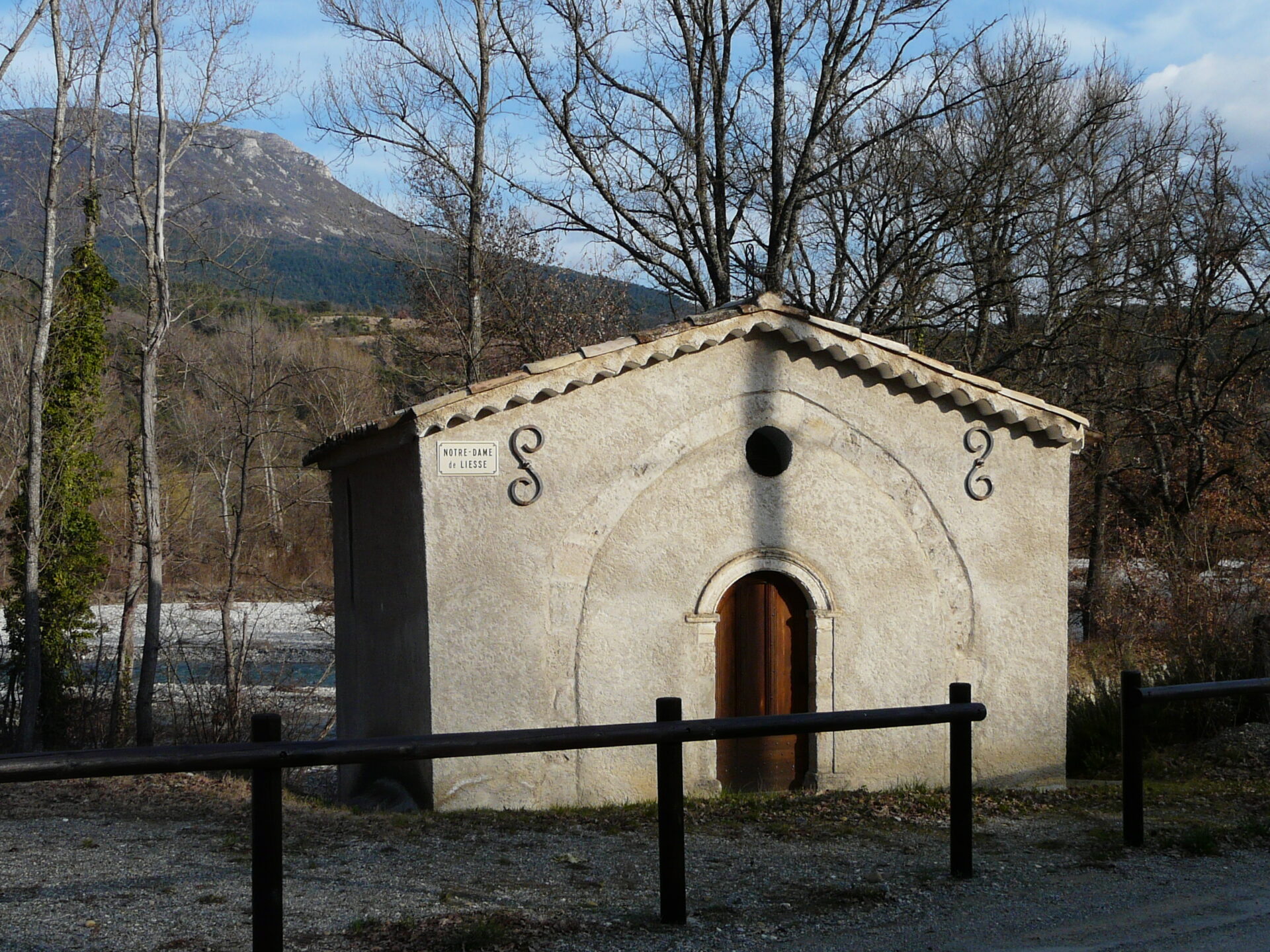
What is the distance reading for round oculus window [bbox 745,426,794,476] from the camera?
9414 millimetres

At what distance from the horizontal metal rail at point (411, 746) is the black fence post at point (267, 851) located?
0.07 meters

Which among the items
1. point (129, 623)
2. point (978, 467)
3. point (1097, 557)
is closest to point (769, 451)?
point (978, 467)

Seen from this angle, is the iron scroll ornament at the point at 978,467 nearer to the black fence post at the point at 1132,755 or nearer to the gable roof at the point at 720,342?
Answer: the gable roof at the point at 720,342

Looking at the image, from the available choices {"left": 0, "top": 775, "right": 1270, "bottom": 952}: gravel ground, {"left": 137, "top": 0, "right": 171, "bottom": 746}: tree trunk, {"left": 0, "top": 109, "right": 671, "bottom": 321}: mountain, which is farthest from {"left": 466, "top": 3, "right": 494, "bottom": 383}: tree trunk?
{"left": 0, "top": 775, "right": 1270, "bottom": 952}: gravel ground

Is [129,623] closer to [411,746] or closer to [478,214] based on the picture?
[478,214]

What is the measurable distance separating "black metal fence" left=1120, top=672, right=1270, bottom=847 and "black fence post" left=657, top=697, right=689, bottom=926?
261 centimetres

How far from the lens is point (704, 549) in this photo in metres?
9.19

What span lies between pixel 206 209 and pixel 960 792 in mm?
17393

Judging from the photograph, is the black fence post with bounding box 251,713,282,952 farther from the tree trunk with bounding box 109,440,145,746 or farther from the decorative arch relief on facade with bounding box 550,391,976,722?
the tree trunk with bounding box 109,440,145,746

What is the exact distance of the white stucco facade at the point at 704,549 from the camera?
8648 mm

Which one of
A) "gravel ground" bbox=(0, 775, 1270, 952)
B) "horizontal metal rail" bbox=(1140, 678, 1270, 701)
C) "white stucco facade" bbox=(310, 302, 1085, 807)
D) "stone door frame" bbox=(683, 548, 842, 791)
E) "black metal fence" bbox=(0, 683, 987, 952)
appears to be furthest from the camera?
"stone door frame" bbox=(683, 548, 842, 791)

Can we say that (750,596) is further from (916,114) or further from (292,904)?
(916,114)

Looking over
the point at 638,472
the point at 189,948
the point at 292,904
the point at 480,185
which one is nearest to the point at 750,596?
the point at 638,472

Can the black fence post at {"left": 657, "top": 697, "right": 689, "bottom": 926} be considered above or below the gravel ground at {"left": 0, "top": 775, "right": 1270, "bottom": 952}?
above
